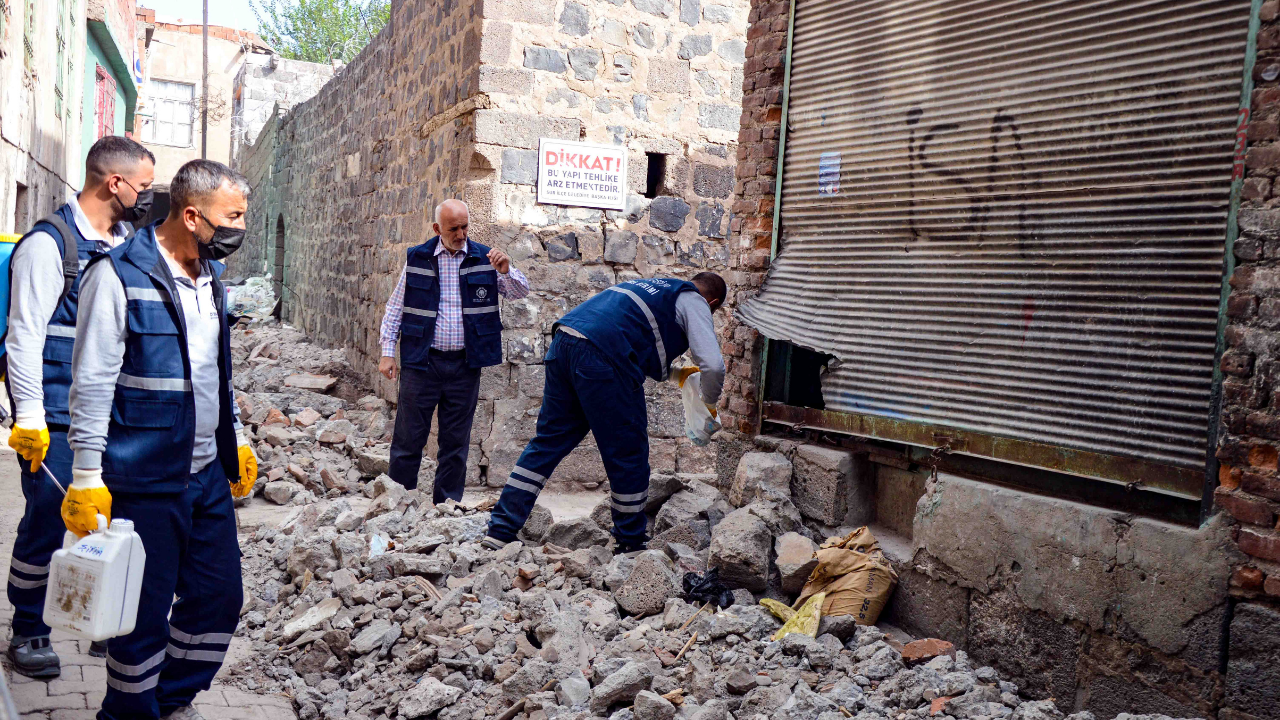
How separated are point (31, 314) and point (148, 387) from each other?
89cm

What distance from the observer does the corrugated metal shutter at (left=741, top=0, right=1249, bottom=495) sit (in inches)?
126

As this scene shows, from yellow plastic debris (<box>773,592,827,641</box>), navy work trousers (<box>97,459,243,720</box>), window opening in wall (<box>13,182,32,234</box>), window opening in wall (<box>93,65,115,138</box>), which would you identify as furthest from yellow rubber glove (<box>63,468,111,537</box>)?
window opening in wall (<box>93,65,115,138</box>)

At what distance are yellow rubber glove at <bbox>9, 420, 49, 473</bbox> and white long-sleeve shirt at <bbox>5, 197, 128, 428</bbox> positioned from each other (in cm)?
1

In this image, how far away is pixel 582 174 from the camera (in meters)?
7.21

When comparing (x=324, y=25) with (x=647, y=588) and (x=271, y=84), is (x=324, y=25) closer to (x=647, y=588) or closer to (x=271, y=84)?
(x=271, y=84)

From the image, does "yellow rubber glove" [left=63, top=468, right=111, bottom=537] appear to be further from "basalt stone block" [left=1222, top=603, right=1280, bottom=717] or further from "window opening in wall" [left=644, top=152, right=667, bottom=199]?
"window opening in wall" [left=644, top=152, right=667, bottom=199]

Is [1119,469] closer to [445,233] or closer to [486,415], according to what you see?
[445,233]

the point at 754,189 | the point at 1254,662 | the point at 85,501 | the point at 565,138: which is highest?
the point at 565,138

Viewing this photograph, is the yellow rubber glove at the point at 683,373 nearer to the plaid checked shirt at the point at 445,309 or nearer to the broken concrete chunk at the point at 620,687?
the plaid checked shirt at the point at 445,309

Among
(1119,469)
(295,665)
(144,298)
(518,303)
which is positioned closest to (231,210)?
(144,298)

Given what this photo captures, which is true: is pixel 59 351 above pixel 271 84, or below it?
below

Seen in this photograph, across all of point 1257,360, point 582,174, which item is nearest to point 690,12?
point 582,174

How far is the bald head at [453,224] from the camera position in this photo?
6141 millimetres

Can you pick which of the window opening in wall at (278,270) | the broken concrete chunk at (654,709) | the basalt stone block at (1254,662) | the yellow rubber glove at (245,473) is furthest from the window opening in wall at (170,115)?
the basalt stone block at (1254,662)
